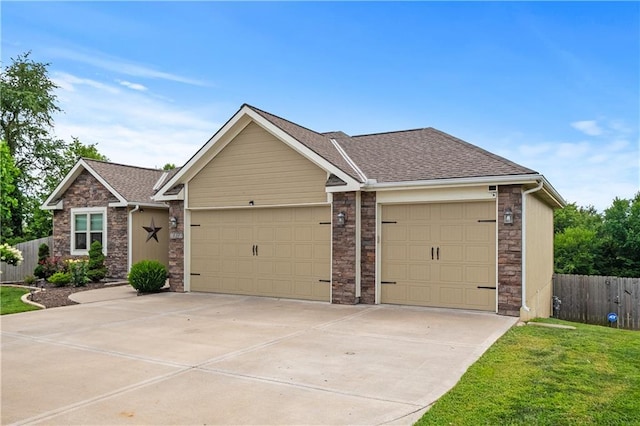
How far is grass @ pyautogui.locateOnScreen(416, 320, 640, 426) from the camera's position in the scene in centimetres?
420

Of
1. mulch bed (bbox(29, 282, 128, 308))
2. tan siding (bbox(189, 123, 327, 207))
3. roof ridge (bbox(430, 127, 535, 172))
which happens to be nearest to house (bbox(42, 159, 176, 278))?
mulch bed (bbox(29, 282, 128, 308))

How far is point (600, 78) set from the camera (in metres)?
15.3

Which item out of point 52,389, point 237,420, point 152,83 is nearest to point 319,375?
point 237,420

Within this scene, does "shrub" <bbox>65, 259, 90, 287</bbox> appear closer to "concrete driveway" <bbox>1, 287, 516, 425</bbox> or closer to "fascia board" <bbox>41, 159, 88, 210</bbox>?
"fascia board" <bbox>41, 159, 88, 210</bbox>

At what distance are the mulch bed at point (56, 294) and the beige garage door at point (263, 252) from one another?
331 cm

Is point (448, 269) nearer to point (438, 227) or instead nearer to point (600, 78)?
point (438, 227)

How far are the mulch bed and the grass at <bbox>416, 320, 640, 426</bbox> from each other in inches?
393

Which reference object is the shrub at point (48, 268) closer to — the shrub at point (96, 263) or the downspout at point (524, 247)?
the shrub at point (96, 263)

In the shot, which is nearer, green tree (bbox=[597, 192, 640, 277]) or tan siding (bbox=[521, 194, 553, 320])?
tan siding (bbox=[521, 194, 553, 320])

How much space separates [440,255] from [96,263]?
11949mm

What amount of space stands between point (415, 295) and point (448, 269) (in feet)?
3.19

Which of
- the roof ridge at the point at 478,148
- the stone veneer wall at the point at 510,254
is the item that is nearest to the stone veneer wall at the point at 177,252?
the roof ridge at the point at 478,148

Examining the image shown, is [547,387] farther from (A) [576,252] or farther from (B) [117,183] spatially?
(A) [576,252]

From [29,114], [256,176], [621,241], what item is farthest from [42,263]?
[621,241]
